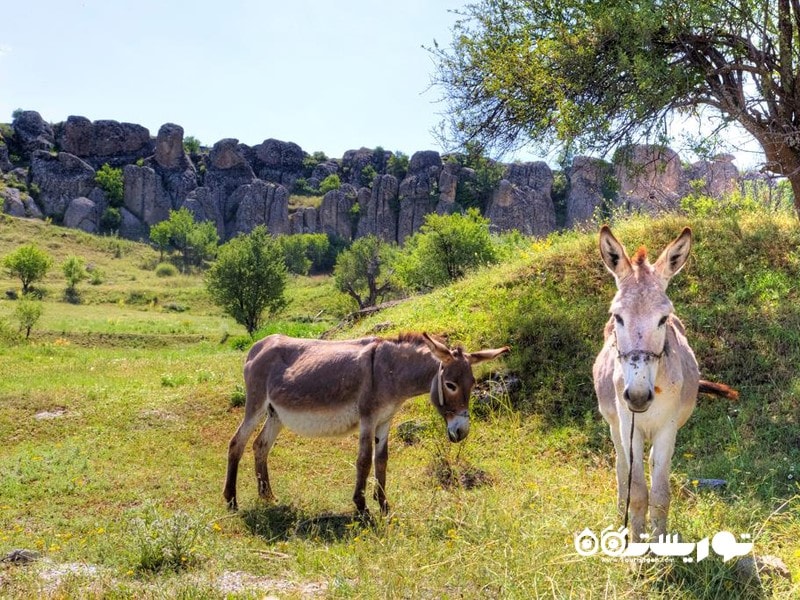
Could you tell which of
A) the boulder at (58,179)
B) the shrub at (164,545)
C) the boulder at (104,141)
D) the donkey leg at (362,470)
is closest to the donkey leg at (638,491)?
the donkey leg at (362,470)

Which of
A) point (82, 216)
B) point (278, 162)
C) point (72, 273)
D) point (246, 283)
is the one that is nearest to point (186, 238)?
point (82, 216)

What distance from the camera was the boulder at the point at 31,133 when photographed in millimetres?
96125

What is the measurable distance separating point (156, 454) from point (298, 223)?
92.1 meters

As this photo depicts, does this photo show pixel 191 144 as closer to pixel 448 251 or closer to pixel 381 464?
pixel 448 251

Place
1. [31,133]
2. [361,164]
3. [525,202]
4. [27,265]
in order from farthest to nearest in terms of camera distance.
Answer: [361,164] < [31,133] < [525,202] < [27,265]

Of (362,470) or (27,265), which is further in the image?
(27,265)

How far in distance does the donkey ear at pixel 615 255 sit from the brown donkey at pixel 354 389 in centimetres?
238

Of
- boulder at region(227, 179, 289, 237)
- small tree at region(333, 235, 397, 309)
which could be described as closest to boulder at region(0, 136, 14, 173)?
boulder at region(227, 179, 289, 237)

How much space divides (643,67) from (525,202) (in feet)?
270

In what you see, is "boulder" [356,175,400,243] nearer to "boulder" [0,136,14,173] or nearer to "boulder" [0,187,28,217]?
"boulder" [0,187,28,217]

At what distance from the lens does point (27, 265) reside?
5169 cm

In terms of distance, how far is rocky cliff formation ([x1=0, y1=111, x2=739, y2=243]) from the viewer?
91.0 metres

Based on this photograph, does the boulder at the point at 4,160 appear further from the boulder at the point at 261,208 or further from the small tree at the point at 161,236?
the boulder at the point at 261,208

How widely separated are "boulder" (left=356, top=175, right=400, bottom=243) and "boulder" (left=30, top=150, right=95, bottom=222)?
129 ft
